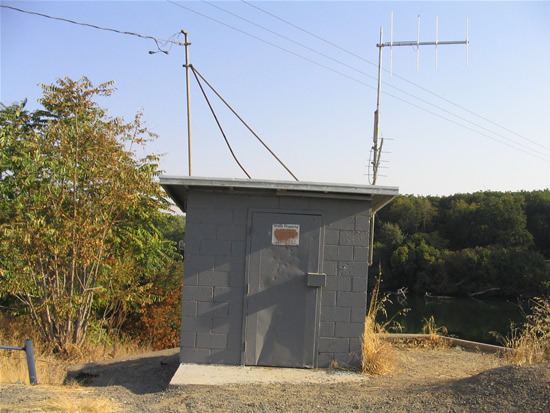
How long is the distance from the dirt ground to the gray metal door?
0.60m

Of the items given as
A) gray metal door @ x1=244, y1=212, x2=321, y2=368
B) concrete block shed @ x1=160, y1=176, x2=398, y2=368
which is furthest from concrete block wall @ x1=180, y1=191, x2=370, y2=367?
gray metal door @ x1=244, y1=212, x2=321, y2=368

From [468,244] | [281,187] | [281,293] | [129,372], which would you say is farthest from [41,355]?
[468,244]

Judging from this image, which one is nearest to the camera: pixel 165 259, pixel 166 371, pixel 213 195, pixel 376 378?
pixel 376 378

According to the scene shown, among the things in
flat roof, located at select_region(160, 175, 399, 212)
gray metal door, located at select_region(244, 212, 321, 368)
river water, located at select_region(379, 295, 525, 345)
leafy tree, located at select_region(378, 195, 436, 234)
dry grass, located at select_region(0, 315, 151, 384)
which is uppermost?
leafy tree, located at select_region(378, 195, 436, 234)

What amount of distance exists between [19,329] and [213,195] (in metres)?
6.21

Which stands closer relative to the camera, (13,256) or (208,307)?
(208,307)

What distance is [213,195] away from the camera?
7.15 m

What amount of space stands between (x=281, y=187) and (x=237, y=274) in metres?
1.30

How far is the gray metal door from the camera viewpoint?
699 cm

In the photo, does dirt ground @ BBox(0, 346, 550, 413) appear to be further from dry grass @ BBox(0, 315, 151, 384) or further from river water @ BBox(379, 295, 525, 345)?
river water @ BBox(379, 295, 525, 345)

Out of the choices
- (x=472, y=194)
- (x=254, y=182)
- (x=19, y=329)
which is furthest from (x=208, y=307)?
(x=472, y=194)

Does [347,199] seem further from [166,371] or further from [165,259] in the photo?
[165,259]

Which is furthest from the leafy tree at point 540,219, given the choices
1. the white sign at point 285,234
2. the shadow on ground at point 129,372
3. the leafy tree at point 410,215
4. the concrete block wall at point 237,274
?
the white sign at point 285,234

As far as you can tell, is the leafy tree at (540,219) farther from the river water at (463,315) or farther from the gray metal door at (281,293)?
the gray metal door at (281,293)
